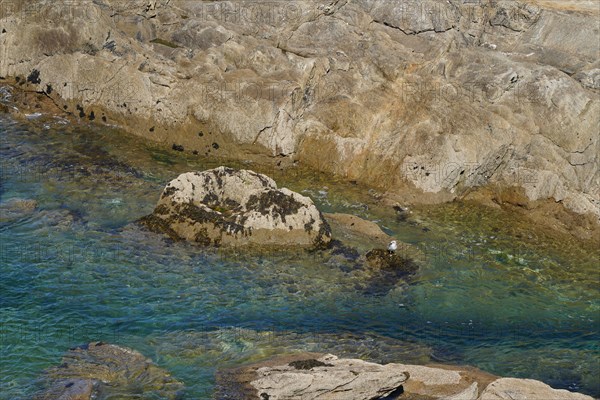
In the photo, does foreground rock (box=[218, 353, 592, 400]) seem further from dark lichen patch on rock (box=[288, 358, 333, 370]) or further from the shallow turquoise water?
the shallow turquoise water

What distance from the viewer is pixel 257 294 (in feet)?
97.3

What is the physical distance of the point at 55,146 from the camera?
137ft

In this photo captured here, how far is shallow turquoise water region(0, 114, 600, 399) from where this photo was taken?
85.1 ft

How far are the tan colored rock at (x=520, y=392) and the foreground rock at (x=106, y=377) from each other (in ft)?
30.7

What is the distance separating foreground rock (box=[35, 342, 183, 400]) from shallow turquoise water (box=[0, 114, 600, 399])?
55 cm

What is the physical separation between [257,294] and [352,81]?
1916cm

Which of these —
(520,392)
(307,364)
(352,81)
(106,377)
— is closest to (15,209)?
(106,377)

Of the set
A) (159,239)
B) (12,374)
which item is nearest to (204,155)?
(159,239)

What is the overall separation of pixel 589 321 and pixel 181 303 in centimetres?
1665

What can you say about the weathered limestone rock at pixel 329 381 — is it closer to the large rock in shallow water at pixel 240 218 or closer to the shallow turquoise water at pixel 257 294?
the shallow turquoise water at pixel 257 294

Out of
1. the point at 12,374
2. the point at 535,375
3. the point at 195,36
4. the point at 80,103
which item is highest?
the point at 195,36

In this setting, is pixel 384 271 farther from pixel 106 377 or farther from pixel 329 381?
pixel 106 377

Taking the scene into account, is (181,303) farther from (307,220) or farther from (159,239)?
(307,220)

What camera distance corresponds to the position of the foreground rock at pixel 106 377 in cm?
2211
